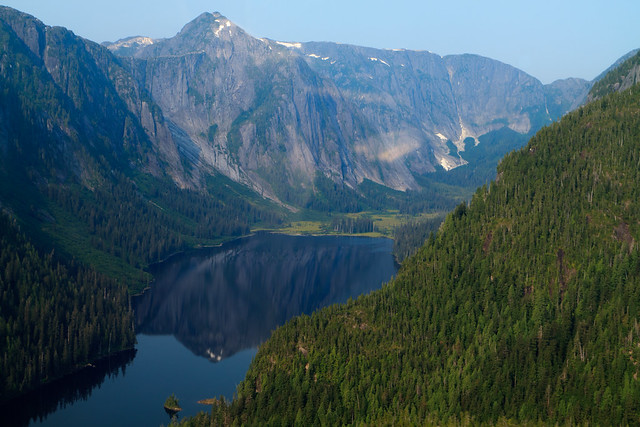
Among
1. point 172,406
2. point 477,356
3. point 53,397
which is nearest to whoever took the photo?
point 477,356

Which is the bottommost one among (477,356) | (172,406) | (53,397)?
(53,397)

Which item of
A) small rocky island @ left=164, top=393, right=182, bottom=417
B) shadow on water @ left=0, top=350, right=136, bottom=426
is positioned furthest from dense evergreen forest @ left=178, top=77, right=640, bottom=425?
shadow on water @ left=0, top=350, right=136, bottom=426

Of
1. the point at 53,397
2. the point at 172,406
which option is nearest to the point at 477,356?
the point at 172,406

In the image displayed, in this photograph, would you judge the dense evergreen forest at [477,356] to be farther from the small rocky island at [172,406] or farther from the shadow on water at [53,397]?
the shadow on water at [53,397]

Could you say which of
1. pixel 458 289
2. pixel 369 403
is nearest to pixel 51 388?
pixel 369 403

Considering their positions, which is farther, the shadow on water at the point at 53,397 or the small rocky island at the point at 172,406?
the small rocky island at the point at 172,406

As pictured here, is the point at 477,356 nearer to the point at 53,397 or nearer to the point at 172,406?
the point at 172,406

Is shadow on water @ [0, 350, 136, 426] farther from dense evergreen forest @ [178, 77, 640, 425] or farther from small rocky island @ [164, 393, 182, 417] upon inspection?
dense evergreen forest @ [178, 77, 640, 425]

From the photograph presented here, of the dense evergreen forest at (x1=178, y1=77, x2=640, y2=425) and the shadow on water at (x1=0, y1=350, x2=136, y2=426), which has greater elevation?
the dense evergreen forest at (x1=178, y1=77, x2=640, y2=425)

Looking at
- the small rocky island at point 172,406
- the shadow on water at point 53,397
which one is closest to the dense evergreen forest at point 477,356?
the small rocky island at point 172,406
